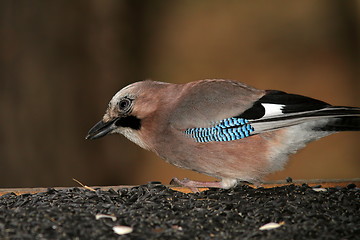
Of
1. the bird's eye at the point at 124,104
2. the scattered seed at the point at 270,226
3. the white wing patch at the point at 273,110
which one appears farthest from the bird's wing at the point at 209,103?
the scattered seed at the point at 270,226

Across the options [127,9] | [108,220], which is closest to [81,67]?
[127,9]

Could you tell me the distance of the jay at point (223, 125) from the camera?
3430mm

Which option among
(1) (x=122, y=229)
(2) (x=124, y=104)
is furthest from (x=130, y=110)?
(1) (x=122, y=229)

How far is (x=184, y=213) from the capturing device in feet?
8.95

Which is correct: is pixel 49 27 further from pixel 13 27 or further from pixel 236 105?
pixel 236 105

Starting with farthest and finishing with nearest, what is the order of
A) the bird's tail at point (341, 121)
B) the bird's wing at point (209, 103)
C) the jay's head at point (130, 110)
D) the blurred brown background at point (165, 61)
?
the blurred brown background at point (165, 61) → the jay's head at point (130, 110) → the bird's wing at point (209, 103) → the bird's tail at point (341, 121)

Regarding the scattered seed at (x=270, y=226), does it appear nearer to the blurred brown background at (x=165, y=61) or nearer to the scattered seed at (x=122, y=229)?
the scattered seed at (x=122, y=229)

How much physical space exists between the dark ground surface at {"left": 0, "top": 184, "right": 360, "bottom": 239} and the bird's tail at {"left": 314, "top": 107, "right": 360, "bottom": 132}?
379 millimetres

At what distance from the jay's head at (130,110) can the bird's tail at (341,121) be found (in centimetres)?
106

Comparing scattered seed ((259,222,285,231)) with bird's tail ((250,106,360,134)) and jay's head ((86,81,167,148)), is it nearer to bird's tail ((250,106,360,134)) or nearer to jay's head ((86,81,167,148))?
bird's tail ((250,106,360,134))

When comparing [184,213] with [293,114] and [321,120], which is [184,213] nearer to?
[293,114]

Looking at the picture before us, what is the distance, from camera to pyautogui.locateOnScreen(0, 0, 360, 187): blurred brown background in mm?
5293

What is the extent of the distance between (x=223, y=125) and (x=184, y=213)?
0.87 metres

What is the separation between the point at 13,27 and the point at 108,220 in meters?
2.97
